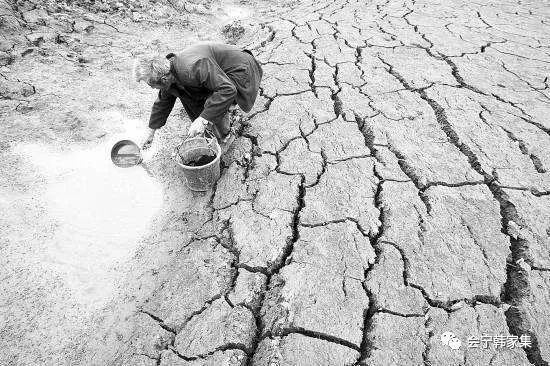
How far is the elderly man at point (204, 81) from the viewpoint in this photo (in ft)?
7.80

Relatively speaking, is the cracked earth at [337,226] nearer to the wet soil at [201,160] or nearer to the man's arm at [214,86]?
the wet soil at [201,160]

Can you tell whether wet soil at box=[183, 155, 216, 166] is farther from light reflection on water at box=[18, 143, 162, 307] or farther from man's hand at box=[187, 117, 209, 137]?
light reflection on water at box=[18, 143, 162, 307]

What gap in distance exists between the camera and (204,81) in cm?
243

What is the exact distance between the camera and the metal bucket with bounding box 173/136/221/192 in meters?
2.38

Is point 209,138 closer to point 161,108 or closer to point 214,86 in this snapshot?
point 214,86

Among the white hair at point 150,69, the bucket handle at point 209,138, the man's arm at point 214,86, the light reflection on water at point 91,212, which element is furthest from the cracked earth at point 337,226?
the white hair at point 150,69

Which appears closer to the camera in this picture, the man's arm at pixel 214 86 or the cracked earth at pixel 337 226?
the cracked earth at pixel 337 226

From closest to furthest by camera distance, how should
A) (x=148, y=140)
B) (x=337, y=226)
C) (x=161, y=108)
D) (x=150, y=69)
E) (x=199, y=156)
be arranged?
(x=337, y=226) < (x=150, y=69) < (x=199, y=156) < (x=161, y=108) < (x=148, y=140)

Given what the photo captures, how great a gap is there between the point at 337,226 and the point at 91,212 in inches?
70.3

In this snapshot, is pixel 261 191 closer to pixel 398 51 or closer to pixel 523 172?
pixel 523 172

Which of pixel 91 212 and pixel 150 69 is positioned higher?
pixel 150 69

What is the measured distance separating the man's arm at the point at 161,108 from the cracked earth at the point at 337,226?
0.29 m

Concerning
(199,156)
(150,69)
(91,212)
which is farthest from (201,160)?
(91,212)

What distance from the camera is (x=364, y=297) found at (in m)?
1.74
